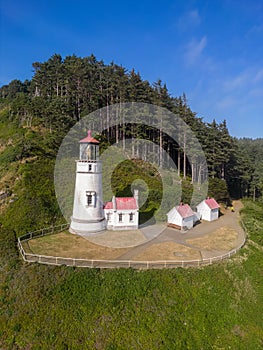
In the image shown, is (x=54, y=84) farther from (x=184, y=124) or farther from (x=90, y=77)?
(x=184, y=124)

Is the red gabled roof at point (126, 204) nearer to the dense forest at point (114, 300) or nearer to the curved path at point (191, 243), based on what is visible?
the curved path at point (191, 243)

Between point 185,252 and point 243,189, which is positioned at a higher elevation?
point 243,189

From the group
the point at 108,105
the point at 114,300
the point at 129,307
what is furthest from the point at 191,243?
the point at 108,105

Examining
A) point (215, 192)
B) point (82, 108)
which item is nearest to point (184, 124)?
point (215, 192)

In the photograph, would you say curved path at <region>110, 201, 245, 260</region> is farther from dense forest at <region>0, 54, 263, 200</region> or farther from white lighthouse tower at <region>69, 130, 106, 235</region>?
dense forest at <region>0, 54, 263, 200</region>

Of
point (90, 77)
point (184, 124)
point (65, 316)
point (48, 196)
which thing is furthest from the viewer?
point (90, 77)

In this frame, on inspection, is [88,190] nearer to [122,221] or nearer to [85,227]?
[85,227]
